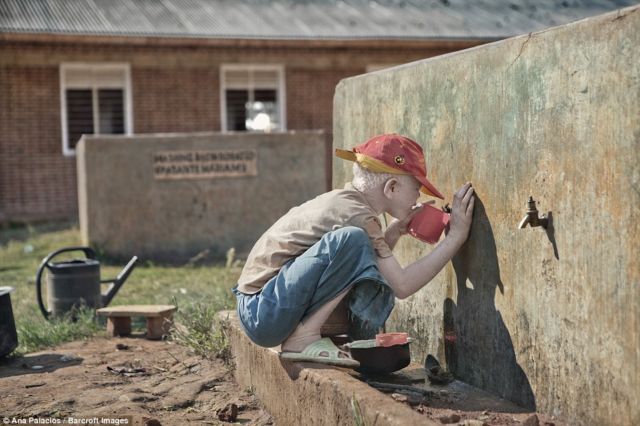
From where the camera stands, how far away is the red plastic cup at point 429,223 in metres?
3.86

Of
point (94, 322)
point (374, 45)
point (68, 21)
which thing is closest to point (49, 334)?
point (94, 322)

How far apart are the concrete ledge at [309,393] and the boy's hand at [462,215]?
0.76m

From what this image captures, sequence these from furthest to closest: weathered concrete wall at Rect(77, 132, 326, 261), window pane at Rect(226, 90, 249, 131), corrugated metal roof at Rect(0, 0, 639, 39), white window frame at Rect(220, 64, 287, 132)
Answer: window pane at Rect(226, 90, 249, 131)
white window frame at Rect(220, 64, 287, 132)
corrugated metal roof at Rect(0, 0, 639, 39)
weathered concrete wall at Rect(77, 132, 326, 261)

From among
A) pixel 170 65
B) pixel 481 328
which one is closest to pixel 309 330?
pixel 481 328

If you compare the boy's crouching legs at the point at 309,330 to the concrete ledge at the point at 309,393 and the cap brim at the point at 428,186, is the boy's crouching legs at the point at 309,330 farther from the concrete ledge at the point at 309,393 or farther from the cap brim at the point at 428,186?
the cap brim at the point at 428,186

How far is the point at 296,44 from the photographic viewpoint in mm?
17469

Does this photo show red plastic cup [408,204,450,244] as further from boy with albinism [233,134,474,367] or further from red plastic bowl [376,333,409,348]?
red plastic bowl [376,333,409,348]

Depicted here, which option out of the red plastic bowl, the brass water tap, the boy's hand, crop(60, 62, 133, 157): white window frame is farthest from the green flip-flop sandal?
crop(60, 62, 133, 157): white window frame

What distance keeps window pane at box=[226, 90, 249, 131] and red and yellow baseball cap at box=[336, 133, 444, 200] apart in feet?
49.3

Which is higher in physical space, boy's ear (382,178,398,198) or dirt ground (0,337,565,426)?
boy's ear (382,178,398,198)

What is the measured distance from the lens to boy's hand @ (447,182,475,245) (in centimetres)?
378

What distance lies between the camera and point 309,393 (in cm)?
360

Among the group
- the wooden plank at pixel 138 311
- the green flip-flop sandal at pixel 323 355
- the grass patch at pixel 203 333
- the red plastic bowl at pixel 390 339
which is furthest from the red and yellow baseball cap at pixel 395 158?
the wooden plank at pixel 138 311

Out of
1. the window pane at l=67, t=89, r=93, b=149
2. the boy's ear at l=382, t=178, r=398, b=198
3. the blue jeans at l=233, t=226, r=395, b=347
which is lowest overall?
the blue jeans at l=233, t=226, r=395, b=347
